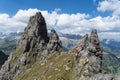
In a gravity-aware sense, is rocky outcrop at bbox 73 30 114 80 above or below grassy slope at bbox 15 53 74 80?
above

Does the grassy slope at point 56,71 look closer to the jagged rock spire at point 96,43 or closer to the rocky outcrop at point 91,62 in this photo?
the rocky outcrop at point 91,62

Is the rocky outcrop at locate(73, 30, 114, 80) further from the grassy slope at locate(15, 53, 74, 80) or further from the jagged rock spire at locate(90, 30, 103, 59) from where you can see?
the grassy slope at locate(15, 53, 74, 80)

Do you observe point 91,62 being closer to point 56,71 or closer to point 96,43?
point 96,43

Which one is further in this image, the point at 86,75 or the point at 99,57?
the point at 99,57

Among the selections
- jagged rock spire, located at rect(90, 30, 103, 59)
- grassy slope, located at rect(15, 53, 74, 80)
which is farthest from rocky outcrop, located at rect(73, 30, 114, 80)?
grassy slope, located at rect(15, 53, 74, 80)

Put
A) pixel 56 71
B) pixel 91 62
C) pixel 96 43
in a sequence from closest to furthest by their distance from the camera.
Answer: pixel 91 62
pixel 96 43
pixel 56 71

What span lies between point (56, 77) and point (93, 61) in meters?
42.6

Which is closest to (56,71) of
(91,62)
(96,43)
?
(96,43)

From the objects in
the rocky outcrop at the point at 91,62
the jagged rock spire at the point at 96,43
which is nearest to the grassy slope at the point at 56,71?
the rocky outcrop at the point at 91,62

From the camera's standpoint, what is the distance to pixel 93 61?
102 meters

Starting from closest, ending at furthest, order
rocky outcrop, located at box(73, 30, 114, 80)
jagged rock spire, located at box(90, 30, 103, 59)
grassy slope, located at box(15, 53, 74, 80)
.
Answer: rocky outcrop, located at box(73, 30, 114, 80) → jagged rock spire, located at box(90, 30, 103, 59) → grassy slope, located at box(15, 53, 74, 80)

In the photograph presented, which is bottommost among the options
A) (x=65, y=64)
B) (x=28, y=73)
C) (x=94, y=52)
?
(x=28, y=73)

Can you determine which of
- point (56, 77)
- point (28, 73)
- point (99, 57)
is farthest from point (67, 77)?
point (28, 73)

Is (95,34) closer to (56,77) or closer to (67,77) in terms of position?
(67,77)
